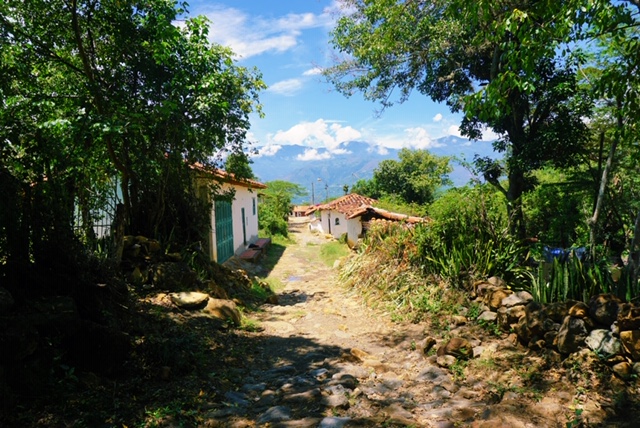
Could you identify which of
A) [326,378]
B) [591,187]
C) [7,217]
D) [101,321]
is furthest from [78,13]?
[591,187]

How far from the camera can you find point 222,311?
22.6ft

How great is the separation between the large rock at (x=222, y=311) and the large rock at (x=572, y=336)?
A: 4.83 meters

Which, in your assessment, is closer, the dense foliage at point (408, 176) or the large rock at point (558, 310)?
the large rock at point (558, 310)

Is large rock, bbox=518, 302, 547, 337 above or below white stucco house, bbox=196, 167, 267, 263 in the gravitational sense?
below

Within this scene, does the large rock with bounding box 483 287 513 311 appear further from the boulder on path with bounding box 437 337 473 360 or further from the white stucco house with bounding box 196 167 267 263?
the white stucco house with bounding box 196 167 267 263

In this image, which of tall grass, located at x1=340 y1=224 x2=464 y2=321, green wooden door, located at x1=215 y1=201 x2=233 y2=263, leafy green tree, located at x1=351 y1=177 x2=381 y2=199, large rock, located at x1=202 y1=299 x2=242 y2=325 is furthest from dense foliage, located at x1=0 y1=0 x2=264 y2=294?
leafy green tree, located at x1=351 y1=177 x2=381 y2=199

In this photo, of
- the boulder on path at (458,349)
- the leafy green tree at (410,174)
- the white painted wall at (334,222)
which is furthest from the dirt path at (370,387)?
the leafy green tree at (410,174)

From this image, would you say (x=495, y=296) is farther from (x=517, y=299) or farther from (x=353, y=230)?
(x=353, y=230)

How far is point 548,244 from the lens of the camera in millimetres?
10023

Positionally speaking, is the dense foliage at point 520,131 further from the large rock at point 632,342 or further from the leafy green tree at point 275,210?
the leafy green tree at point 275,210

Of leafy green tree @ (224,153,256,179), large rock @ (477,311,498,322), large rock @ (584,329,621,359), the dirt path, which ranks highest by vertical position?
leafy green tree @ (224,153,256,179)

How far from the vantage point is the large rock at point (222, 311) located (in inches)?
266

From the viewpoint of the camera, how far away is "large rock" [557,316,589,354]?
4.18m

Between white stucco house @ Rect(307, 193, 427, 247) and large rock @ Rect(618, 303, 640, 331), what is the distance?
38.9 ft
